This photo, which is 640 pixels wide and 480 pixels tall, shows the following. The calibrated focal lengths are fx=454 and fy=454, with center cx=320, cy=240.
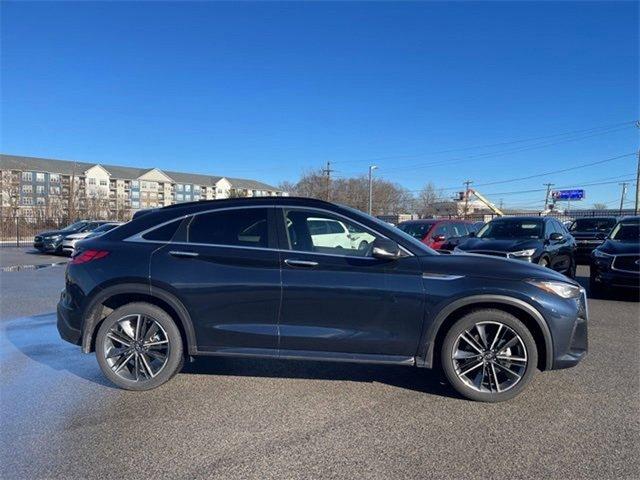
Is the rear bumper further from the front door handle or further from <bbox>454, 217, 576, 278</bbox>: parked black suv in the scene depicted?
<bbox>454, 217, 576, 278</bbox>: parked black suv

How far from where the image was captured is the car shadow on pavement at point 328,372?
4387mm

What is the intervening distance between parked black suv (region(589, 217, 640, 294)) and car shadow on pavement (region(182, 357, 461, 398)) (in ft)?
18.9

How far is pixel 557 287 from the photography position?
3949 millimetres

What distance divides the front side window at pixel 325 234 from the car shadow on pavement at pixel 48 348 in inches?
89.8

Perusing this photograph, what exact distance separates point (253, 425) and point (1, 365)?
3.31 meters

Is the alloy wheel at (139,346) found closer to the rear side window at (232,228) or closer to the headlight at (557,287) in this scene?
the rear side window at (232,228)

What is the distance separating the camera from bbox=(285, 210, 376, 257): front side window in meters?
4.13

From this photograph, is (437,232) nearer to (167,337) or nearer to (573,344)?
(573,344)

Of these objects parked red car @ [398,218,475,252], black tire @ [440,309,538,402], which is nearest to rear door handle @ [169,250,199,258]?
black tire @ [440,309,538,402]

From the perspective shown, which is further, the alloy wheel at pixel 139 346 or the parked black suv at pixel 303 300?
the alloy wheel at pixel 139 346

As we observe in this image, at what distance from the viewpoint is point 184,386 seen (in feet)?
14.1

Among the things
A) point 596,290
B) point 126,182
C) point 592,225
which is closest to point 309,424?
point 596,290

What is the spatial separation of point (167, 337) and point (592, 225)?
1705 cm

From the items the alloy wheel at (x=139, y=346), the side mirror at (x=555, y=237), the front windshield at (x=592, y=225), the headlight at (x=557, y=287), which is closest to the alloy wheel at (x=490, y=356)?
the headlight at (x=557, y=287)
